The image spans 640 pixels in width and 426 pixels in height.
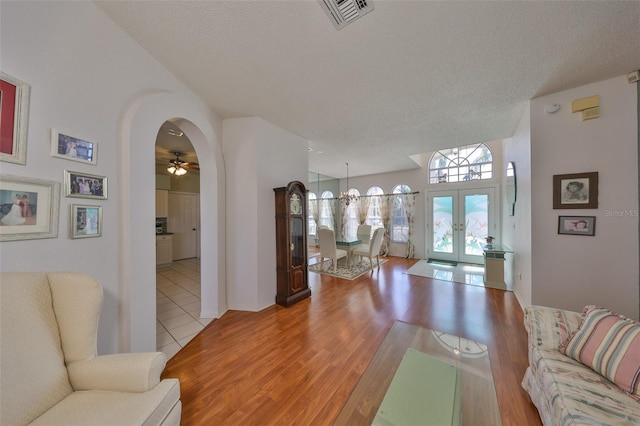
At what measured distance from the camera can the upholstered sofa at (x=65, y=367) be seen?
89 cm

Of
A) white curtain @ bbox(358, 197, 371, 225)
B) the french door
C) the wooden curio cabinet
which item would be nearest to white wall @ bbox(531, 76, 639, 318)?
the wooden curio cabinet

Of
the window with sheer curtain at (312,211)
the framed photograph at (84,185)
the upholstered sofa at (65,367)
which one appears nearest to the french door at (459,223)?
the window with sheer curtain at (312,211)

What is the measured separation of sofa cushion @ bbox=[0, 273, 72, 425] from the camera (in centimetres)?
86

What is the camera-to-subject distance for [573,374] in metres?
1.24

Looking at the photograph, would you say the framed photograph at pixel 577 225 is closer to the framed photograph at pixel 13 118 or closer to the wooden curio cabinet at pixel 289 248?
the wooden curio cabinet at pixel 289 248

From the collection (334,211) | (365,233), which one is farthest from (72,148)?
(334,211)

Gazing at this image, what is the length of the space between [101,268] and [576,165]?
445 centimetres

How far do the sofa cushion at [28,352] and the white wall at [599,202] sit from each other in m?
4.05

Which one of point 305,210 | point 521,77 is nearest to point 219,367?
point 305,210

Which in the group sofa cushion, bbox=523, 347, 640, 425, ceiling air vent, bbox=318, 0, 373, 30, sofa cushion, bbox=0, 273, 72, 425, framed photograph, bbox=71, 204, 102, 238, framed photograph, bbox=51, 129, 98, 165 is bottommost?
sofa cushion, bbox=523, 347, 640, 425

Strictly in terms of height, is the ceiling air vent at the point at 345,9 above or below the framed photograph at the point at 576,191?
above

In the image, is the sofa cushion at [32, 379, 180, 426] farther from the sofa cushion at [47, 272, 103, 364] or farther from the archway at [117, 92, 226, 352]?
the archway at [117, 92, 226, 352]

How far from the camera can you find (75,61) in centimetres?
132

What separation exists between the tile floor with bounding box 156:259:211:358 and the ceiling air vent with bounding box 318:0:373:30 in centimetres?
319
